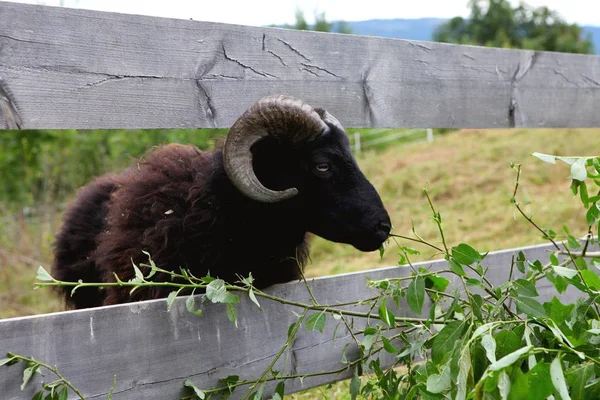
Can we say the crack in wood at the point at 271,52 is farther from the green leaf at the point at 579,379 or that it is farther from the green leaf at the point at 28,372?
the green leaf at the point at 579,379

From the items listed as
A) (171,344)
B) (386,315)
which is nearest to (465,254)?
(386,315)

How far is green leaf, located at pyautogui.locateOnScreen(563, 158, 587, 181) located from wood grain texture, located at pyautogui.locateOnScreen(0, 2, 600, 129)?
117cm

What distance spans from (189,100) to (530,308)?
4.91 ft

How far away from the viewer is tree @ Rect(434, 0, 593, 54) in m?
39.6

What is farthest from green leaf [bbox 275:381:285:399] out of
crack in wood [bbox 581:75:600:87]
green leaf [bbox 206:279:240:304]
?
crack in wood [bbox 581:75:600:87]

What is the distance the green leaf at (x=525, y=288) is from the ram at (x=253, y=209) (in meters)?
1.09

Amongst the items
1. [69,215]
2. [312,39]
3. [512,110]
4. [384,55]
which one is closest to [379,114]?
[384,55]

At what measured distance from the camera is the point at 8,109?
2391mm

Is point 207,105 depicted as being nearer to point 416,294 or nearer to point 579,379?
point 416,294

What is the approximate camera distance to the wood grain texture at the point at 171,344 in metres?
2.30

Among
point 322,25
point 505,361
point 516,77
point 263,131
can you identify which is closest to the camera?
point 505,361

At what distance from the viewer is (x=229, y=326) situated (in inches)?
111

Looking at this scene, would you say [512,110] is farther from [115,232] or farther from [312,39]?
A: [115,232]

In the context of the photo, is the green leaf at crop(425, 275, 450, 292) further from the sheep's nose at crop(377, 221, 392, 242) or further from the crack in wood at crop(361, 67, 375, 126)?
the crack in wood at crop(361, 67, 375, 126)
